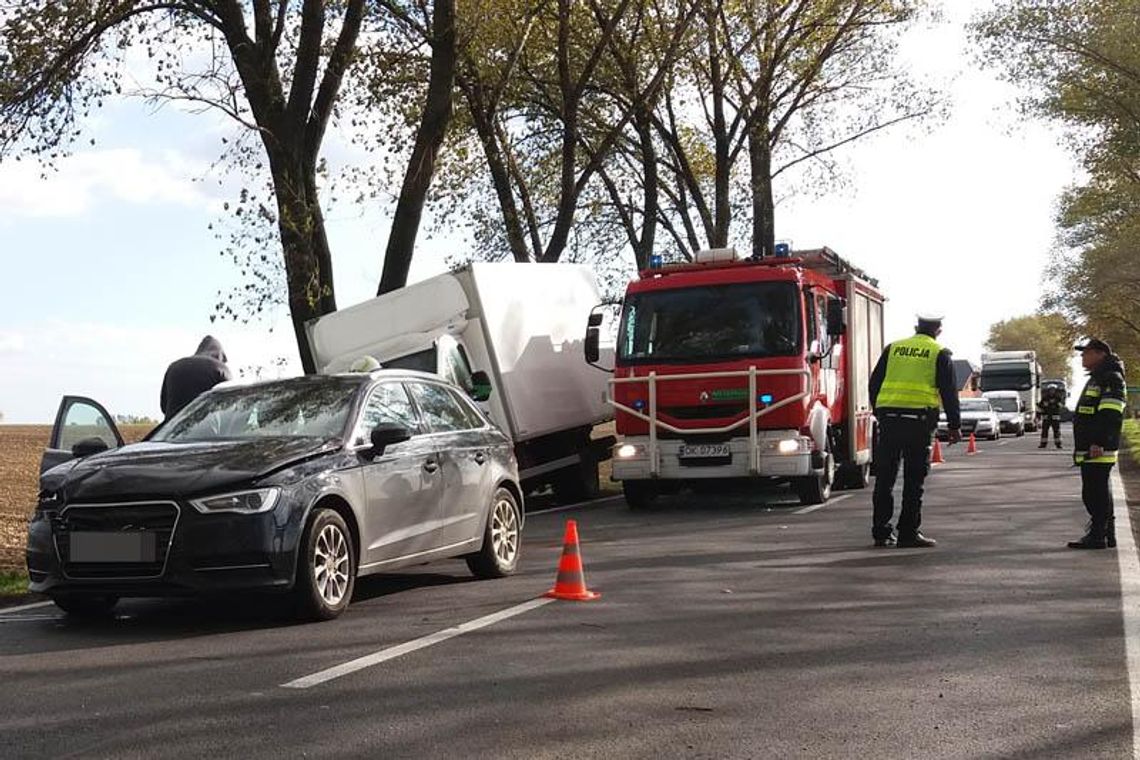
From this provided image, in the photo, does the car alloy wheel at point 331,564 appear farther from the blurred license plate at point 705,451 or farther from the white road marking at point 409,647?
the blurred license plate at point 705,451

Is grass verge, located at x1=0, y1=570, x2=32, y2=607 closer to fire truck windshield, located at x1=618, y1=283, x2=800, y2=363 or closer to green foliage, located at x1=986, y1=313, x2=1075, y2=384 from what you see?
fire truck windshield, located at x1=618, y1=283, x2=800, y2=363

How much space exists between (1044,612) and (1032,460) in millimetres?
19661

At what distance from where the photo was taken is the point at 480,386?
15.1 meters

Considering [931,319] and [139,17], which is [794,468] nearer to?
[931,319]

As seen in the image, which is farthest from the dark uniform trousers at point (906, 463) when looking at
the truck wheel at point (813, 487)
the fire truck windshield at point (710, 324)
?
the truck wheel at point (813, 487)

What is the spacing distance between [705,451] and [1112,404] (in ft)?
17.5

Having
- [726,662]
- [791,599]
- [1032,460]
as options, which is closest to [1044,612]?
[791,599]

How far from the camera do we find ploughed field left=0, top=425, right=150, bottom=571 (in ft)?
38.0

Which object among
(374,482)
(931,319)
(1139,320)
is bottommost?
(374,482)

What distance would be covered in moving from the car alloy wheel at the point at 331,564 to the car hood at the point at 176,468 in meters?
0.49

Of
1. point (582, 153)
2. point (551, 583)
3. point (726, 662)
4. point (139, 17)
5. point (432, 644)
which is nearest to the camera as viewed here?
point (726, 662)

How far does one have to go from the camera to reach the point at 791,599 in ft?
26.4

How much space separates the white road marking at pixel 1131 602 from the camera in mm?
5180

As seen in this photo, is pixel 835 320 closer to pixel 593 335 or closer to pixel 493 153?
pixel 593 335
